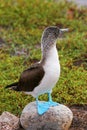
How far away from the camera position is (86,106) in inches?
299

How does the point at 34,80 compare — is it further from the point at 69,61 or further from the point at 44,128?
the point at 69,61

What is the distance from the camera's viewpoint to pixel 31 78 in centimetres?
667

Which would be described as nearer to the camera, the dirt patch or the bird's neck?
the bird's neck

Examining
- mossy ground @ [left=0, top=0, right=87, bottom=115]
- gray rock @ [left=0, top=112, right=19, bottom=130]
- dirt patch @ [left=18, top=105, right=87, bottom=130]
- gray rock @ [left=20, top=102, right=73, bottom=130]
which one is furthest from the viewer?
mossy ground @ [left=0, top=0, right=87, bottom=115]

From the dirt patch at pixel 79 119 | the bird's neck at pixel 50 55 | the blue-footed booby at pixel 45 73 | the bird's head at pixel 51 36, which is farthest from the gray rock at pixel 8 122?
the bird's head at pixel 51 36

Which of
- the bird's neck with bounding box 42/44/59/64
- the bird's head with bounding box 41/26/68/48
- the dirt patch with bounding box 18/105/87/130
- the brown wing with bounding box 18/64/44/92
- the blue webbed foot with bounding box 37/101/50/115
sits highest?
the bird's head with bounding box 41/26/68/48

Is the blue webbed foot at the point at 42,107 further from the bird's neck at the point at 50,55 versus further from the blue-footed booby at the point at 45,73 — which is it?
the bird's neck at the point at 50,55

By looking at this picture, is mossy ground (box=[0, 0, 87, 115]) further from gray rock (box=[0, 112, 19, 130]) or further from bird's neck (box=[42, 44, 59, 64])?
bird's neck (box=[42, 44, 59, 64])

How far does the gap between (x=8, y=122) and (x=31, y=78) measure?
26.7 inches

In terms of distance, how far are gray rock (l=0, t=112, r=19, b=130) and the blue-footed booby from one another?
1.28 ft

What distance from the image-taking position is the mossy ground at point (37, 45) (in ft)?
26.0

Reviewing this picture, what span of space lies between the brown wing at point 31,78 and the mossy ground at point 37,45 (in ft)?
2.66

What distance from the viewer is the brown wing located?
21.3 feet

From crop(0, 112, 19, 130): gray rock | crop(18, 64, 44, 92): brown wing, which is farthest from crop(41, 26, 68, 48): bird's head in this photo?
crop(0, 112, 19, 130): gray rock
